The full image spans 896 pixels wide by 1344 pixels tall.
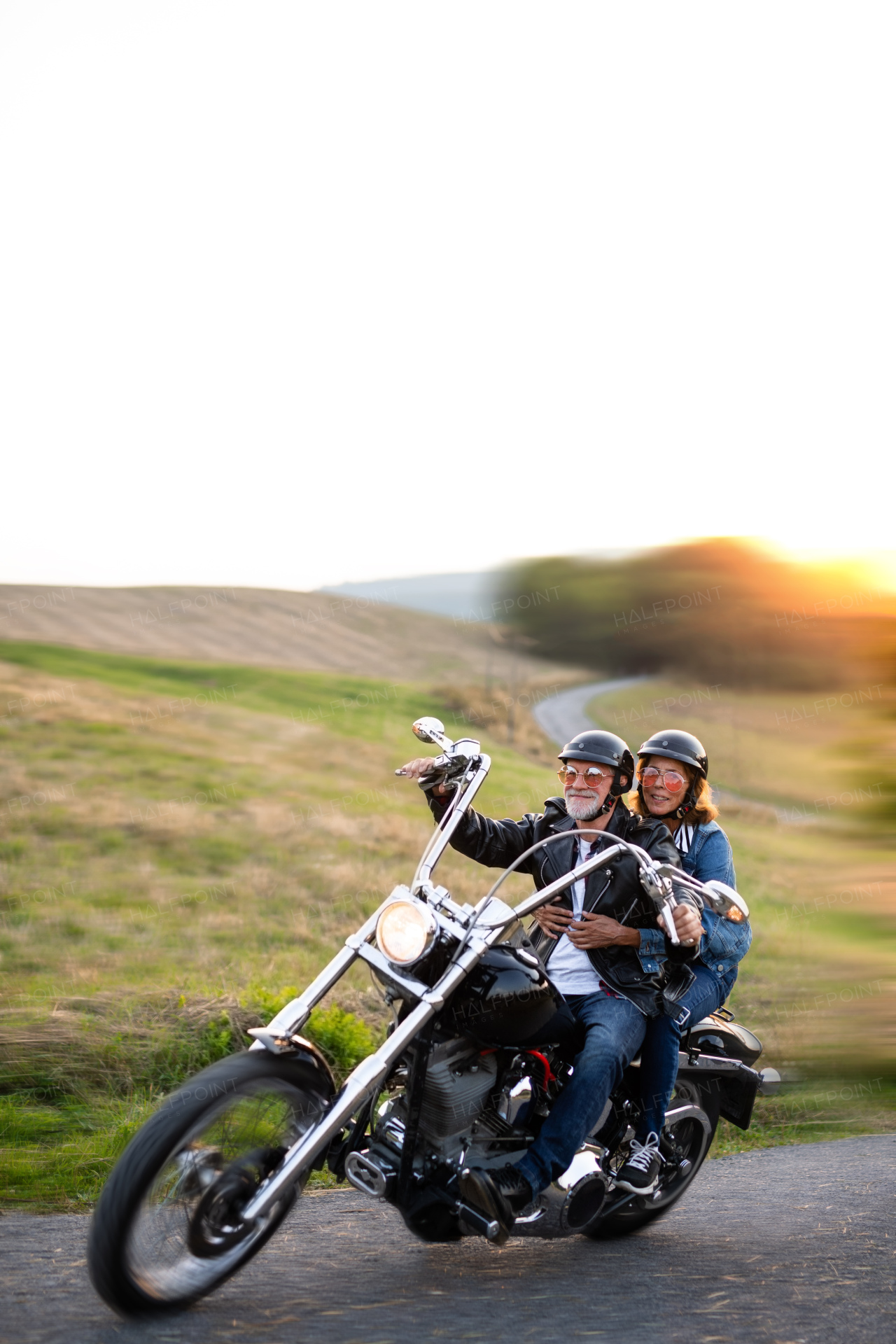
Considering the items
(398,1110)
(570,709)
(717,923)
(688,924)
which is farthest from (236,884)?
(570,709)

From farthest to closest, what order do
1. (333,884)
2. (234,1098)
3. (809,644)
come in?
(809,644) → (333,884) → (234,1098)

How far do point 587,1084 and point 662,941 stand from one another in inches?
22.9

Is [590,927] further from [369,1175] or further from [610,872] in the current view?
[369,1175]

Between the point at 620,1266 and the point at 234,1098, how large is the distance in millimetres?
1856

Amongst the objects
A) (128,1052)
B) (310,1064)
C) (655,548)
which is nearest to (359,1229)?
(310,1064)

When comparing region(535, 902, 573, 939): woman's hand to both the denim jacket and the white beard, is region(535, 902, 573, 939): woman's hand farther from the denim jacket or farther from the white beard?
the denim jacket

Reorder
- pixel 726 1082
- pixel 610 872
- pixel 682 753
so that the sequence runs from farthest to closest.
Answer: pixel 682 753 < pixel 726 1082 < pixel 610 872

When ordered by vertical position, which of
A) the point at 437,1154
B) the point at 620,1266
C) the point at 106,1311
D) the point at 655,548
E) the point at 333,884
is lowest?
the point at 333,884

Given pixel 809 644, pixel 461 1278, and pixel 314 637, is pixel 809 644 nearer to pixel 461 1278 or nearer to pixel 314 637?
pixel 461 1278

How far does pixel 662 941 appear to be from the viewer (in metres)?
4.34

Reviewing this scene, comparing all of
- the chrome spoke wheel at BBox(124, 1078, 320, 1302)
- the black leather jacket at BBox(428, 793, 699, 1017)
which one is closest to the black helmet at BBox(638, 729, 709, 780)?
the black leather jacket at BBox(428, 793, 699, 1017)

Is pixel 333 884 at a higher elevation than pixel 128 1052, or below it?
below

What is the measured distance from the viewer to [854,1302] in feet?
13.4

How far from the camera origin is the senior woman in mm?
4523
